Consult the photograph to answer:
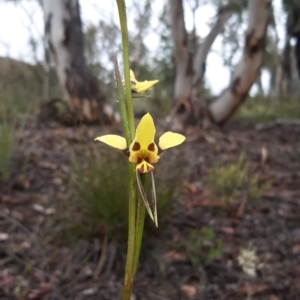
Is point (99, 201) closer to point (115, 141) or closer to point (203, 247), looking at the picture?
point (203, 247)

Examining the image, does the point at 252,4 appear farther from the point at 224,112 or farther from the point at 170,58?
the point at 170,58

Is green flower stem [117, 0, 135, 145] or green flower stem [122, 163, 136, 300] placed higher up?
green flower stem [117, 0, 135, 145]

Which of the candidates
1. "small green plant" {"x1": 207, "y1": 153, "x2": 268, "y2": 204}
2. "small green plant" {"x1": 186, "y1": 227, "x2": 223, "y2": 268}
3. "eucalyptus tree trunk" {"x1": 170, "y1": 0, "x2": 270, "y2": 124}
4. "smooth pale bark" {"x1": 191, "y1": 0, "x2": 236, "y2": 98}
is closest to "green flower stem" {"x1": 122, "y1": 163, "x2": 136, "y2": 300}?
"small green plant" {"x1": 186, "y1": 227, "x2": 223, "y2": 268}

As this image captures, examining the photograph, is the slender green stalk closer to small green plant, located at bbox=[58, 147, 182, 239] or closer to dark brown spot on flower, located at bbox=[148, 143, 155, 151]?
dark brown spot on flower, located at bbox=[148, 143, 155, 151]

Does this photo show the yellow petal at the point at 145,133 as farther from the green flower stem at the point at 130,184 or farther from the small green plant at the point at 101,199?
the small green plant at the point at 101,199

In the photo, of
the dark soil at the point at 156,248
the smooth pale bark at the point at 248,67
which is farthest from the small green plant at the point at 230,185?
the smooth pale bark at the point at 248,67

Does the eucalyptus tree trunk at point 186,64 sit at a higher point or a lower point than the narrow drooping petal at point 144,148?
higher

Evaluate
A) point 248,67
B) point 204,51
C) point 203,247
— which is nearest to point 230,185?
point 203,247

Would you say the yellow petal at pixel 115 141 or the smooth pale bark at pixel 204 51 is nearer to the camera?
the yellow petal at pixel 115 141
